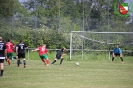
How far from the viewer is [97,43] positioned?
3969 cm

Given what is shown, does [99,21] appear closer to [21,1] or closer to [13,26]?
[13,26]

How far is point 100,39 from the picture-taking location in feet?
132

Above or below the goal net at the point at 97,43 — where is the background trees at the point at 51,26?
above

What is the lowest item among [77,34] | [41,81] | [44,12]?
[41,81]

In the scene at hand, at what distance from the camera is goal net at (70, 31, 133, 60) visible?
39050 millimetres

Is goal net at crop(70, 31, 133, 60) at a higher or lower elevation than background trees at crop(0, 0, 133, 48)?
lower

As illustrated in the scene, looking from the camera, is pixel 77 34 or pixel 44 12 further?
pixel 44 12

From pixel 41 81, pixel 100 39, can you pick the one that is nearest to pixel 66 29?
pixel 100 39

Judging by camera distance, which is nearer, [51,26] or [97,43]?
[97,43]

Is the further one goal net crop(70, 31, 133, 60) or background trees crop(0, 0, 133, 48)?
background trees crop(0, 0, 133, 48)

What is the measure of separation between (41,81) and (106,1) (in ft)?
112

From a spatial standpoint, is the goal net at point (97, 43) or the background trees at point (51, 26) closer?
the goal net at point (97, 43)

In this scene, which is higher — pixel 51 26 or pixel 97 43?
pixel 51 26

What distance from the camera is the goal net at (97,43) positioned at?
128 feet
